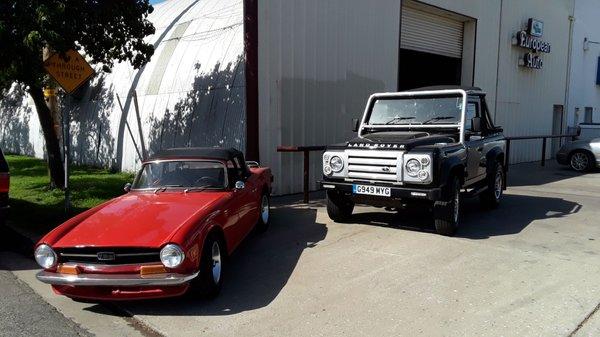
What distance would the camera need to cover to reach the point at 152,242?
432cm

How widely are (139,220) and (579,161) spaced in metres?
16.0

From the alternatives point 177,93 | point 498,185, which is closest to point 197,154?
point 498,185

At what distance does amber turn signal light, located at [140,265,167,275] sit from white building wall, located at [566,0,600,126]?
889 inches

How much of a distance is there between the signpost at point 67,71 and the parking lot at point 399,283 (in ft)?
8.84

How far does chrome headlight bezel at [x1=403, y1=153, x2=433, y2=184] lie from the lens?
21.1 feet

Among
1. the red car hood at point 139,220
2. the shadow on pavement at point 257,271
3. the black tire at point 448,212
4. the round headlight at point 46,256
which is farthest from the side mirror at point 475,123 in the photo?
the round headlight at point 46,256

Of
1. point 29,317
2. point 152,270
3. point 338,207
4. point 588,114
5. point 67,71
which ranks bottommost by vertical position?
point 29,317

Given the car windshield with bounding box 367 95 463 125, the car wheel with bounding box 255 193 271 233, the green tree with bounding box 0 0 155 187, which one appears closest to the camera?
the car wheel with bounding box 255 193 271 233

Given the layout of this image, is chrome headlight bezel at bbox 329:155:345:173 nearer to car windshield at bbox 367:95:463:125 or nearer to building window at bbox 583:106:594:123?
car windshield at bbox 367:95:463:125

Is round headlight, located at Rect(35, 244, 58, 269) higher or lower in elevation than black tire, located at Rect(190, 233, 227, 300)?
higher

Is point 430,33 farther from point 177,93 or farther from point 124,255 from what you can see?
point 124,255

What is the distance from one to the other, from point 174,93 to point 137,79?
8.16ft

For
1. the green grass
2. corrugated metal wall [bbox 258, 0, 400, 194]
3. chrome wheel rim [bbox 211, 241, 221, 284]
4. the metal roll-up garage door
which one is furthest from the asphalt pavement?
the metal roll-up garage door

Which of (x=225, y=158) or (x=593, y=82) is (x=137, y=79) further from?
(x=593, y=82)
